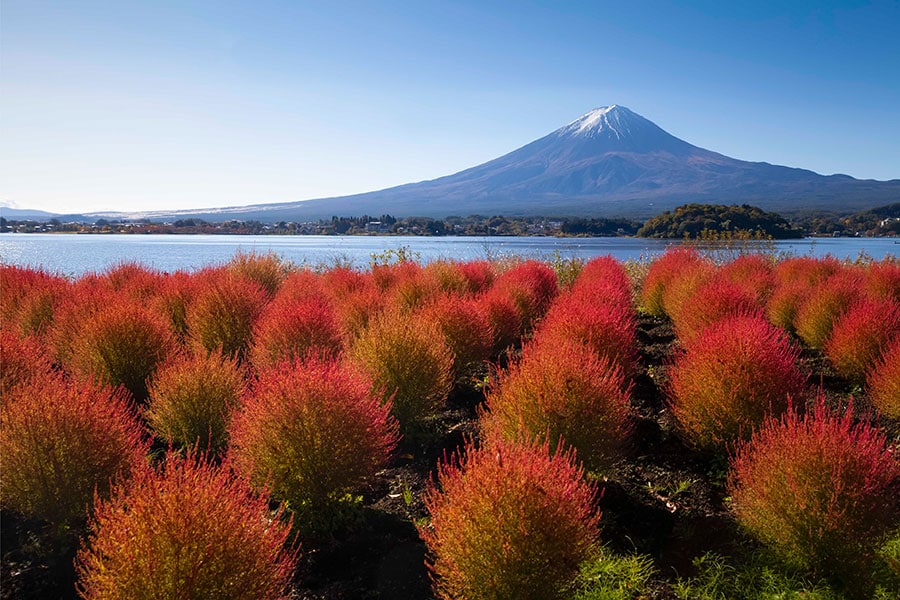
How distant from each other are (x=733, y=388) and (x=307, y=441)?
310cm

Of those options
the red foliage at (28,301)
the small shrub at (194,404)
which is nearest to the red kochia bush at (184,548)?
the small shrub at (194,404)

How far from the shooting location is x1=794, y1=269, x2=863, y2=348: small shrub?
7.75 m

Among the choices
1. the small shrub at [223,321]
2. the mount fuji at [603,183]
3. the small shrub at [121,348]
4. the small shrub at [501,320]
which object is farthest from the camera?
the mount fuji at [603,183]

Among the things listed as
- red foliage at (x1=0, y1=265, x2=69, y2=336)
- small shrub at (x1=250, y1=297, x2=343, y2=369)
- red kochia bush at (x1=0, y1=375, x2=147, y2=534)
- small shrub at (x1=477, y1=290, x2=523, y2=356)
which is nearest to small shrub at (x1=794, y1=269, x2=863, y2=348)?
small shrub at (x1=477, y1=290, x2=523, y2=356)

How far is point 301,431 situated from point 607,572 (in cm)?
191

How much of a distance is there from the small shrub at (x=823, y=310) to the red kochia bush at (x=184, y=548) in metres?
7.53

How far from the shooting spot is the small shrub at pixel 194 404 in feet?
14.9

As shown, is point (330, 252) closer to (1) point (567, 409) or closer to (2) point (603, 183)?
(1) point (567, 409)

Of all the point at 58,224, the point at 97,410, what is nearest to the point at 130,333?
the point at 97,410

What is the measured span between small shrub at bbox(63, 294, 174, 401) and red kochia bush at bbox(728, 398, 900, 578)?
5.18m

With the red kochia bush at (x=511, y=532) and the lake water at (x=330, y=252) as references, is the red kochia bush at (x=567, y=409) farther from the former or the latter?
the lake water at (x=330, y=252)

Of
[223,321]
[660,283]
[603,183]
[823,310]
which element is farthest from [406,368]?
[603,183]

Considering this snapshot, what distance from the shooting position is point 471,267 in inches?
457

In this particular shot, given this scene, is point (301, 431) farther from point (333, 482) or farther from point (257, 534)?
point (257, 534)
